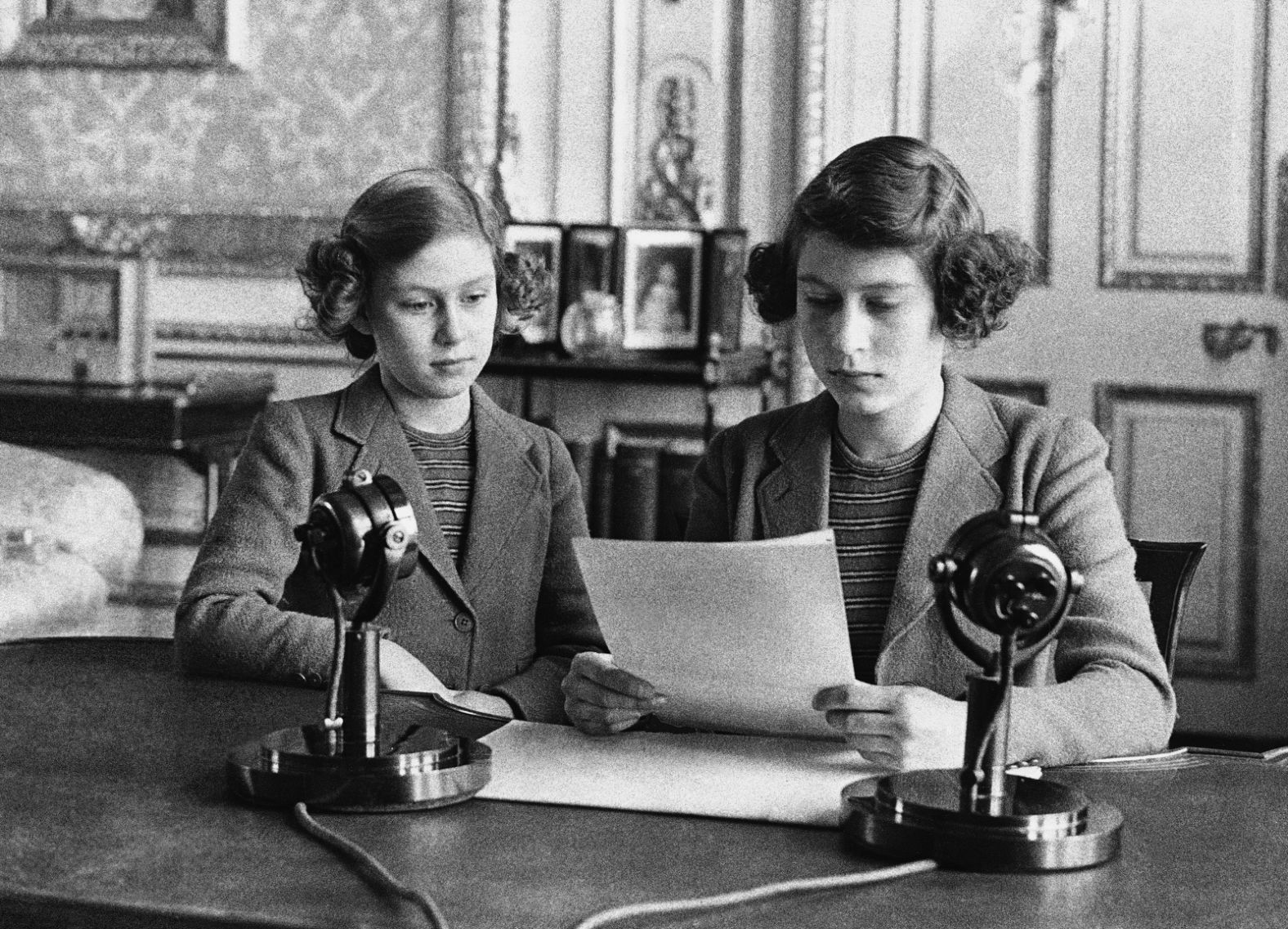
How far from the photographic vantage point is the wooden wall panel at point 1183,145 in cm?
467

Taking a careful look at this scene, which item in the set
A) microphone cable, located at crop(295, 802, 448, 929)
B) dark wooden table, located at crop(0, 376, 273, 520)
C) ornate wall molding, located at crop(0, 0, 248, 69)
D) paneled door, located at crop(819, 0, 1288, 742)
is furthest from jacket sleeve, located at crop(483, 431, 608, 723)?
ornate wall molding, located at crop(0, 0, 248, 69)

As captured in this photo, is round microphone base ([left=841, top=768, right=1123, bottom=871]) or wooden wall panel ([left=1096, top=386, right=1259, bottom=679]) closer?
round microphone base ([left=841, top=768, right=1123, bottom=871])

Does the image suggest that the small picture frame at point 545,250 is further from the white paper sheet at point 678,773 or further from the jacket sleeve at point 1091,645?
the white paper sheet at point 678,773

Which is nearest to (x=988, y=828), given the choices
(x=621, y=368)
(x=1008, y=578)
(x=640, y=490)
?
(x=1008, y=578)

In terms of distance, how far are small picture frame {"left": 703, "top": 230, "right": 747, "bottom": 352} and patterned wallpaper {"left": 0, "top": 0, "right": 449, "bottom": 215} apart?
856 millimetres

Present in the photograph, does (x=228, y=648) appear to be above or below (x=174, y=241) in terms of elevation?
below

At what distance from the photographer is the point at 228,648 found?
198 cm

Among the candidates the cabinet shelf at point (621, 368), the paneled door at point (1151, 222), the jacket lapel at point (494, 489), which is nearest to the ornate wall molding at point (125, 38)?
the cabinet shelf at point (621, 368)

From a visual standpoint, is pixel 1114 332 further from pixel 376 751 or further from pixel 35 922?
pixel 35 922

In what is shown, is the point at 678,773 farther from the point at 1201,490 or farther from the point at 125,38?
the point at 125,38

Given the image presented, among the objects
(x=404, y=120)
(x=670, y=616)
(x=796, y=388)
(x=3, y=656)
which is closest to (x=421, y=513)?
(x=3, y=656)

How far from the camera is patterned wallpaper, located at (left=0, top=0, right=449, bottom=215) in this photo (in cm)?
509

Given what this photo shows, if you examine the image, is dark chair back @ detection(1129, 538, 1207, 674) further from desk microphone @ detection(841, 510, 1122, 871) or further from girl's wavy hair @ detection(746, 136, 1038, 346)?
desk microphone @ detection(841, 510, 1122, 871)

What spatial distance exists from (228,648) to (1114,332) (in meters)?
3.28
